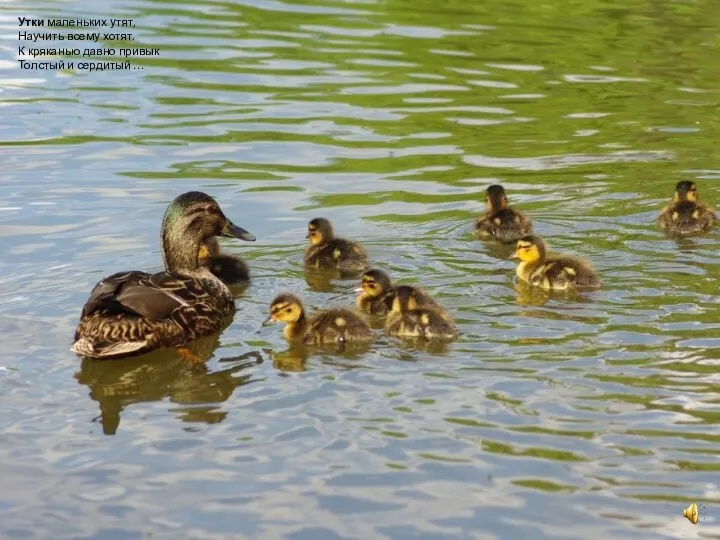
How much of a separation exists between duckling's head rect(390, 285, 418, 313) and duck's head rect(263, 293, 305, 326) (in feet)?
1.64

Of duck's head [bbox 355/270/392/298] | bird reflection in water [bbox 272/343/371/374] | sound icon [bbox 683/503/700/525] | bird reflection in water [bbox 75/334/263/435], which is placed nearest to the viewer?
sound icon [bbox 683/503/700/525]

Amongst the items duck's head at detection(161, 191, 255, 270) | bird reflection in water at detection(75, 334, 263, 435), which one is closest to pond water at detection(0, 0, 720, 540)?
bird reflection in water at detection(75, 334, 263, 435)

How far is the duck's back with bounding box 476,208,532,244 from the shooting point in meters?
9.43

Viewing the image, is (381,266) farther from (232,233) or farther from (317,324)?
(317,324)

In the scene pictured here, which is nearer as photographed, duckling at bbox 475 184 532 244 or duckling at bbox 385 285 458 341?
duckling at bbox 385 285 458 341

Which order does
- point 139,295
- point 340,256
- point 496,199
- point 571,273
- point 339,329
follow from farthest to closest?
point 496,199 < point 340,256 < point 571,273 < point 139,295 < point 339,329

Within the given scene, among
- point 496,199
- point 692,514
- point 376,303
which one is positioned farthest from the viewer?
point 496,199

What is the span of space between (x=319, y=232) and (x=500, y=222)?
3.95ft

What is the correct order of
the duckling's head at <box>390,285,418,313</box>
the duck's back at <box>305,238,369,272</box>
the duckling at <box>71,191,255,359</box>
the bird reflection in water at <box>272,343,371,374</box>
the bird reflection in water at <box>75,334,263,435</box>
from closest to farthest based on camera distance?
the bird reflection in water at <box>75,334,263,435</box> → the bird reflection in water at <box>272,343,371,374</box> → the duckling at <box>71,191,255,359</box> → the duckling's head at <box>390,285,418,313</box> → the duck's back at <box>305,238,369,272</box>

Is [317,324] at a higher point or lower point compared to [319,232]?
lower

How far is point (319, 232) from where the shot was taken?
30.0 ft

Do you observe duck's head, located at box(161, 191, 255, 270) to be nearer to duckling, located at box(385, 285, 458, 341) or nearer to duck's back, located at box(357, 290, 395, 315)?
duck's back, located at box(357, 290, 395, 315)

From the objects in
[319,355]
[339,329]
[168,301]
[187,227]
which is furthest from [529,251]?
[168,301]

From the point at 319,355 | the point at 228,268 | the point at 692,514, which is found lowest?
the point at 692,514
